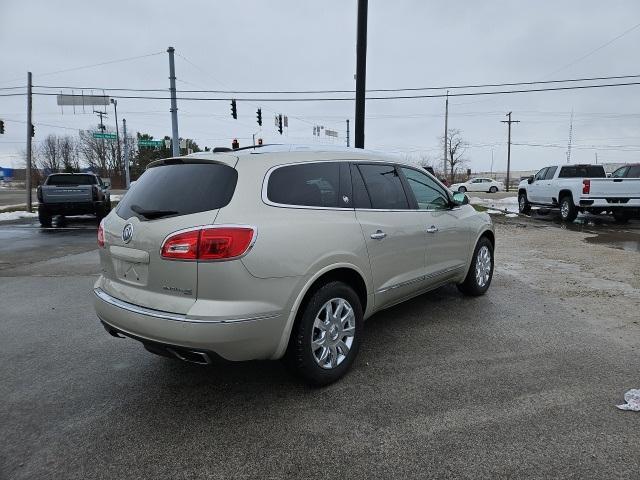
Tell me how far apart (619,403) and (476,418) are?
102 centimetres

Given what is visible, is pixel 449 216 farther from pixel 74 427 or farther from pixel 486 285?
pixel 74 427

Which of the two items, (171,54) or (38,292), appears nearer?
(38,292)

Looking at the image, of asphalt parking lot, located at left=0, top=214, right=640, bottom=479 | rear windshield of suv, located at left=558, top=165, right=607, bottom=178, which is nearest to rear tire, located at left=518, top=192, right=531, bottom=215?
rear windshield of suv, located at left=558, top=165, right=607, bottom=178

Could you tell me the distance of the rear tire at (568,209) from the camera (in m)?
14.3

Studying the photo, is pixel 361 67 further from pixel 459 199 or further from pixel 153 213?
pixel 153 213

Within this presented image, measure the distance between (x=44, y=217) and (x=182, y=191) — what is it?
13.7m

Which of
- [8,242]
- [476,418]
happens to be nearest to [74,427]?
[476,418]

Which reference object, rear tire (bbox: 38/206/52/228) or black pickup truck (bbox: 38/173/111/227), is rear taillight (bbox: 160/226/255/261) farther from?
rear tire (bbox: 38/206/52/228)

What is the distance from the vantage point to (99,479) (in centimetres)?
227

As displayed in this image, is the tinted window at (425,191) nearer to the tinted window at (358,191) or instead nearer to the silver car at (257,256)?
the silver car at (257,256)

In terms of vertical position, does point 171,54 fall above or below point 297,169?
above

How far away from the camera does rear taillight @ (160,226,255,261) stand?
2.60m

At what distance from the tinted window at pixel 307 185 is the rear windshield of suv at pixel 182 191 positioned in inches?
11.6

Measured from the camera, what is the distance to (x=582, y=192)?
1353 cm
